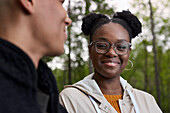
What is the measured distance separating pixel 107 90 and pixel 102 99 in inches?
8.9

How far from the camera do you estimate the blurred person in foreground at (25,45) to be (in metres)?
1.00

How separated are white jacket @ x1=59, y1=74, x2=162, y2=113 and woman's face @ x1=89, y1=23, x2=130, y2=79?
9.4 inches

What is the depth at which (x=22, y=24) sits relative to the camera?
3.76 feet

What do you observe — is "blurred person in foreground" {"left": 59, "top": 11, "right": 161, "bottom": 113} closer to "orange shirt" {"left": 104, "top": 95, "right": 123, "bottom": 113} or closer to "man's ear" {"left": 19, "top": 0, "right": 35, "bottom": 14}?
"orange shirt" {"left": 104, "top": 95, "right": 123, "bottom": 113}

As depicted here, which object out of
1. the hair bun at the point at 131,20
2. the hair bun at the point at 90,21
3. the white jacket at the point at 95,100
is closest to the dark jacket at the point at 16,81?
the white jacket at the point at 95,100

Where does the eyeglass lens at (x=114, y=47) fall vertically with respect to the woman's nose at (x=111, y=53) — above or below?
above

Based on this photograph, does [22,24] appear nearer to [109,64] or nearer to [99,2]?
[109,64]

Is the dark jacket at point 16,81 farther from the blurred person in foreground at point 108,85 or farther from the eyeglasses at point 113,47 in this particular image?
the eyeglasses at point 113,47

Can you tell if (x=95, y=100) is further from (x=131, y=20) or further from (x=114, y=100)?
(x=131, y=20)

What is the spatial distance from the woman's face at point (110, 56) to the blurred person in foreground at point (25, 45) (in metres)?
1.46

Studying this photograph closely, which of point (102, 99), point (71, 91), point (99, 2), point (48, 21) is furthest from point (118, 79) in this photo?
point (99, 2)

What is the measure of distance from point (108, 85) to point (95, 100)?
Answer: 1.02 feet

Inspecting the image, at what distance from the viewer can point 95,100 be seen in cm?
268

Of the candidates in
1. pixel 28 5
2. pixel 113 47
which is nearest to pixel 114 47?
pixel 113 47
